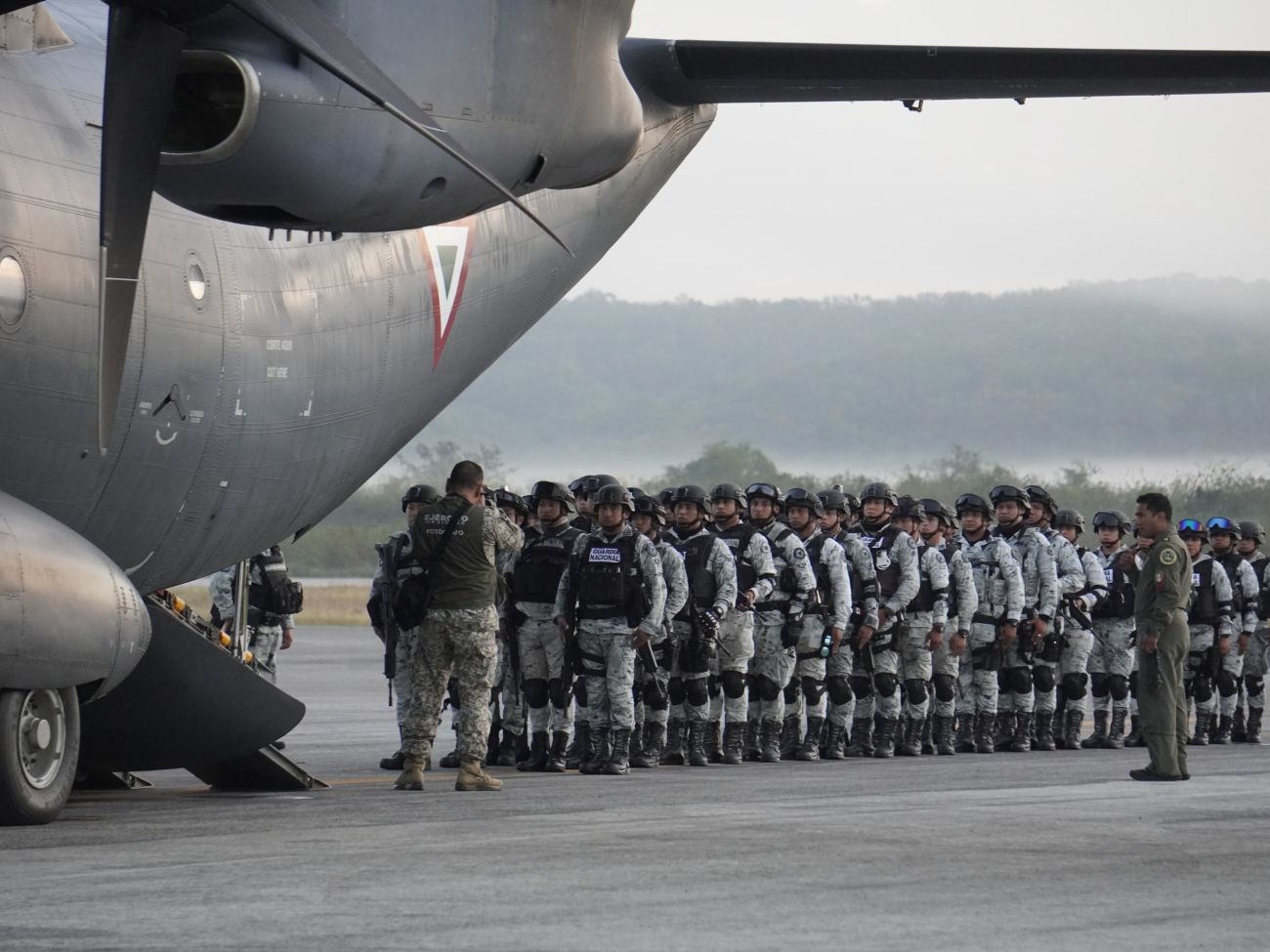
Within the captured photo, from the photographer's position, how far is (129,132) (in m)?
7.22

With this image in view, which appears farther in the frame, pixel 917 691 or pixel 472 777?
pixel 917 691

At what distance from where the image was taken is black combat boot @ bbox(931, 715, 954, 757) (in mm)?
15727

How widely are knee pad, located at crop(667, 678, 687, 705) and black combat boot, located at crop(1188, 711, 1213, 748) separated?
17.4ft

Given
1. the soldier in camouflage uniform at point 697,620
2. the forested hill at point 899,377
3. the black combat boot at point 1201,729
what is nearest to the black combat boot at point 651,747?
the soldier in camouflage uniform at point 697,620

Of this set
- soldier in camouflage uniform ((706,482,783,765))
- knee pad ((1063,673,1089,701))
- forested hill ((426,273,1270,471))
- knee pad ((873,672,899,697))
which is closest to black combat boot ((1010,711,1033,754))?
knee pad ((1063,673,1089,701))

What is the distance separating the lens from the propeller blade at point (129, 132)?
7.12 meters

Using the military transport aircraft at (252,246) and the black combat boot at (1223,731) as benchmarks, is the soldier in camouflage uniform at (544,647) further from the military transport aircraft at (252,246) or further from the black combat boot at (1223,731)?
the black combat boot at (1223,731)

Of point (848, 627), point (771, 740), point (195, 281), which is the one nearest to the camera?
point (195, 281)

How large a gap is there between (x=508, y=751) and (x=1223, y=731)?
725 cm

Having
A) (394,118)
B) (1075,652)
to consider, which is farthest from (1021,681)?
(394,118)

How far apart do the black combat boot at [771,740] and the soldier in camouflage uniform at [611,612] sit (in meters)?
1.72

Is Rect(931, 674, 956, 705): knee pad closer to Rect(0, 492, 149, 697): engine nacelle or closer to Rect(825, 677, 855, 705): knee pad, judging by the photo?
Rect(825, 677, 855, 705): knee pad

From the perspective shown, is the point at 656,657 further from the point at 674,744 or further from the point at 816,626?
the point at 816,626

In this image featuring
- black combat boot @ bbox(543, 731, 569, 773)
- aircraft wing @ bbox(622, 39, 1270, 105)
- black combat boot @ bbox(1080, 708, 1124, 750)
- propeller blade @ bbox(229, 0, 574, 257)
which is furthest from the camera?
black combat boot @ bbox(1080, 708, 1124, 750)
